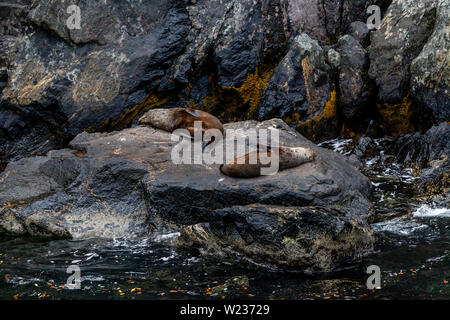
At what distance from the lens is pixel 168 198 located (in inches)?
267

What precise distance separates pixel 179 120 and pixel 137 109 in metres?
2.59

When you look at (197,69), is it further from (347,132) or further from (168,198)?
(168,198)

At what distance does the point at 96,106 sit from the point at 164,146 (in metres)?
3.51

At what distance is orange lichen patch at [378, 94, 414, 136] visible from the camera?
10.6 meters

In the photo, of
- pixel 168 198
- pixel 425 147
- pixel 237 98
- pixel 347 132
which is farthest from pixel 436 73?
pixel 168 198

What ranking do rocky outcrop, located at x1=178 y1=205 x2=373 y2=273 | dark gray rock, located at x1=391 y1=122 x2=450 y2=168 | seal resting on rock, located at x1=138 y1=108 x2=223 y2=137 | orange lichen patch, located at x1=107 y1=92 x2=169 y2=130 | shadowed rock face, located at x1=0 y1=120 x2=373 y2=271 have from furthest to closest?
orange lichen patch, located at x1=107 y1=92 x2=169 y2=130
dark gray rock, located at x1=391 y1=122 x2=450 y2=168
seal resting on rock, located at x1=138 y1=108 x2=223 y2=137
shadowed rock face, located at x1=0 y1=120 x2=373 y2=271
rocky outcrop, located at x1=178 y1=205 x2=373 y2=273

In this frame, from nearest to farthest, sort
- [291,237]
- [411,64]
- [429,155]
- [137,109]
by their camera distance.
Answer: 1. [291,237]
2. [429,155]
3. [411,64]
4. [137,109]

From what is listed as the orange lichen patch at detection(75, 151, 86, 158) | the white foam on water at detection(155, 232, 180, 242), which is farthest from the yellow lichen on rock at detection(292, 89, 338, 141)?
the white foam on water at detection(155, 232, 180, 242)

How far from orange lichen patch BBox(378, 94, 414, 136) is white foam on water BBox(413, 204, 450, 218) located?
11.9ft

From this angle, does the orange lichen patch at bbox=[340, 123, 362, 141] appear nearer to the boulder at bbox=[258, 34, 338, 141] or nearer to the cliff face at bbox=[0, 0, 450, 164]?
the cliff face at bbox=[0, 0, 450, 164]

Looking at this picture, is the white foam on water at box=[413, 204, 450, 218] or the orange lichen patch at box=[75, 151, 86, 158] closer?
the white foam on water at box=[413, 204, 450, 218]
